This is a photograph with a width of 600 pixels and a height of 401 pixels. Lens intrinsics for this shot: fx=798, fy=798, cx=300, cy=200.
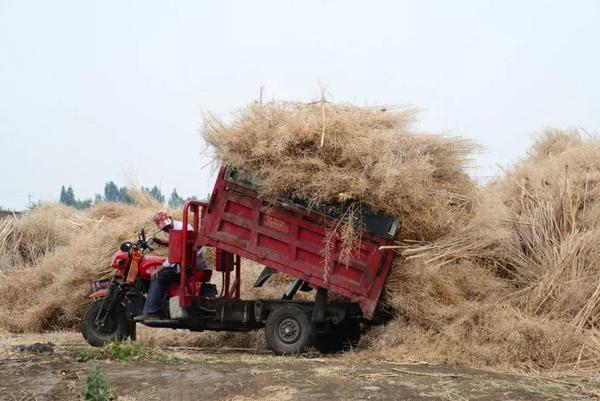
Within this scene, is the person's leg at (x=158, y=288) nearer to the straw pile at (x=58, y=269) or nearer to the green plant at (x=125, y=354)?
the green plant at (x=125, y=354)

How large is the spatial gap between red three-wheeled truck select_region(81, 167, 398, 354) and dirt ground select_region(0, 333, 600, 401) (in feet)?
2.61

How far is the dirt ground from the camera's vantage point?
710cm

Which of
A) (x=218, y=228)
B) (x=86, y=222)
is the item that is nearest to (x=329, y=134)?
(x=218, y=228)

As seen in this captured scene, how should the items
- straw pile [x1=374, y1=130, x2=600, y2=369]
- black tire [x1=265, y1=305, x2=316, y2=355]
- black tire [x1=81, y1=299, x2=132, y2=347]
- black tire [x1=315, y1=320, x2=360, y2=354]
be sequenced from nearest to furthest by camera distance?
straw pile [x1=374, y1=130, x2=600, y2=369], black tire [x1=265, y1=305, x2=316, y2=355], black tire [x1=315, y1=320, x2=360, y2=354], black tire [x1=81, y1=299, x2=132, y2=347]

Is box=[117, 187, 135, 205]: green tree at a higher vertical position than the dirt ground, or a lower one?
higher

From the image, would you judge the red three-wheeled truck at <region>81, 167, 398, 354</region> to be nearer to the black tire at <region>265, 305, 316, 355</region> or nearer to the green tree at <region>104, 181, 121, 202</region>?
the black tire at <region>265, 305, 316, 355</region>

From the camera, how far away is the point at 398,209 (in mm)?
9234

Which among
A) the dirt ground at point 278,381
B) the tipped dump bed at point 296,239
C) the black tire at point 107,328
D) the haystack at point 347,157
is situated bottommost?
the dirt ground at point 278,381

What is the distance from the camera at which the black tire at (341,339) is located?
10.5 m

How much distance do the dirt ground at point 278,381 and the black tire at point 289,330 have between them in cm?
57

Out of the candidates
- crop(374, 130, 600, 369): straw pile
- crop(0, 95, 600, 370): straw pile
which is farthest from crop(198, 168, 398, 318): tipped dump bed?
crop(374, 130, 600, 369): straw pile

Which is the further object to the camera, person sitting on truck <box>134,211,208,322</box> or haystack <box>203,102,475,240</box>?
person sitting on truck <box>134,211,208,322</box>

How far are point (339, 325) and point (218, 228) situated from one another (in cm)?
206

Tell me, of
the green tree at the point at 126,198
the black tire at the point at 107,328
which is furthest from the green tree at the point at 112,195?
the black tire at the point at 107,328
